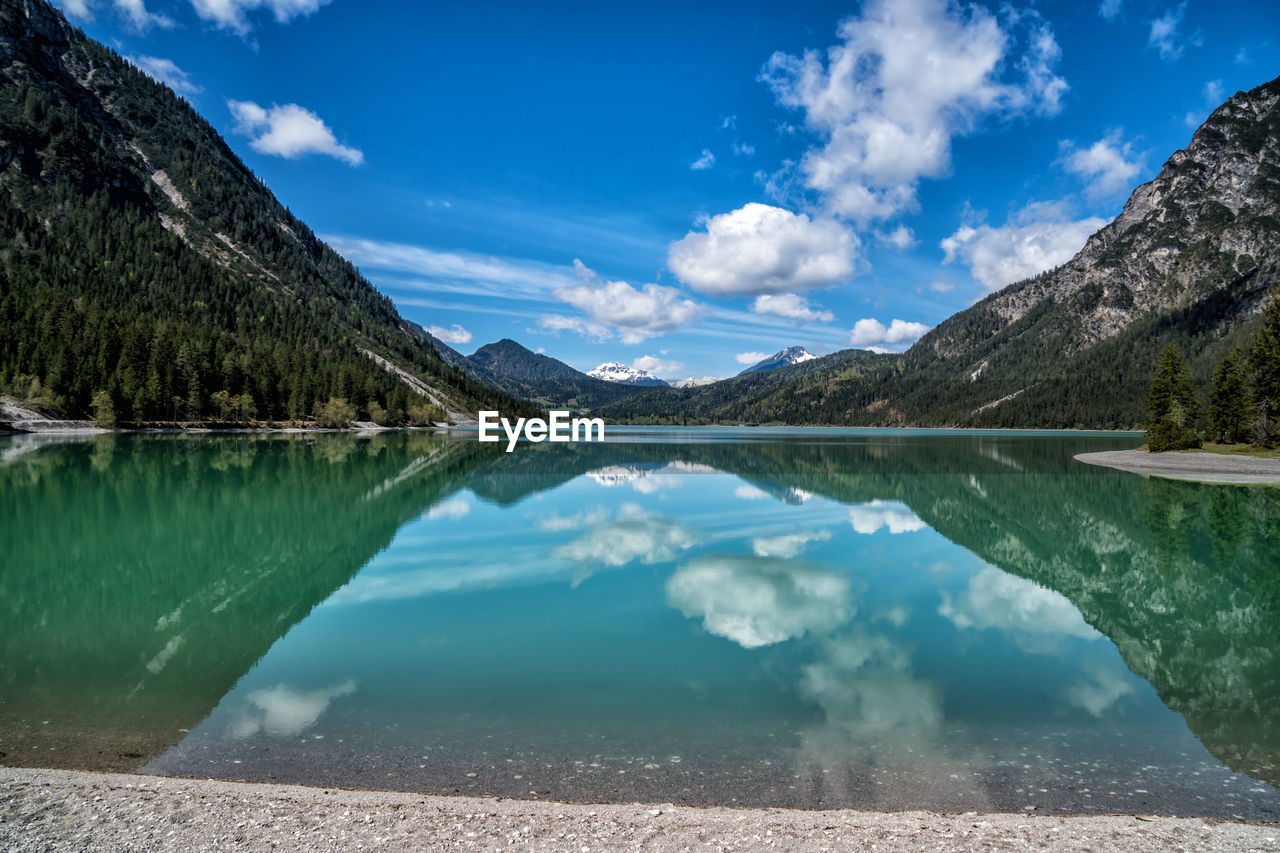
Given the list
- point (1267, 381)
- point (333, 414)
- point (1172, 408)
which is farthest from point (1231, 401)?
point (333, 414)

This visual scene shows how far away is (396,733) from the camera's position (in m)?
8.73

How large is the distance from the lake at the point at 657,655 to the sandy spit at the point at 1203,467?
27.7 m

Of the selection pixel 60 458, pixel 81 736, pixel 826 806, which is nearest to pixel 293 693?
pixel 81 736

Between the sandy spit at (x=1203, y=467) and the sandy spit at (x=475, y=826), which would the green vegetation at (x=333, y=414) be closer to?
the sandy spit at (x=1203, y=467)

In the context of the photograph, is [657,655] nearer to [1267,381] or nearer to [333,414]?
[1267,381]

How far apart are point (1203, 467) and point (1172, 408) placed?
23.1 metres

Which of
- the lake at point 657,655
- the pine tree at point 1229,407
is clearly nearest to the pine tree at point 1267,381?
the pine tree at point 1229,407

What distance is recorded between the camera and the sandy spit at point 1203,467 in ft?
164

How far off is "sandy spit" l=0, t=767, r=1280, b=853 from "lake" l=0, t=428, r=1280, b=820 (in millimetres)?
569

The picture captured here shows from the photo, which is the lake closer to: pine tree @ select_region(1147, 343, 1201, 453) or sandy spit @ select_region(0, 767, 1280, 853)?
sandy spit @ select_region(0, 767, 1280, 853)

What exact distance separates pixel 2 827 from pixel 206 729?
288 cm

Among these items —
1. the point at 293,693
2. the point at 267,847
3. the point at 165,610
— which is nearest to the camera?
the point at 267,847

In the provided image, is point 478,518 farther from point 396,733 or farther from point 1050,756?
point 1050,756

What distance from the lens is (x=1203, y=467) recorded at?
5619cm
